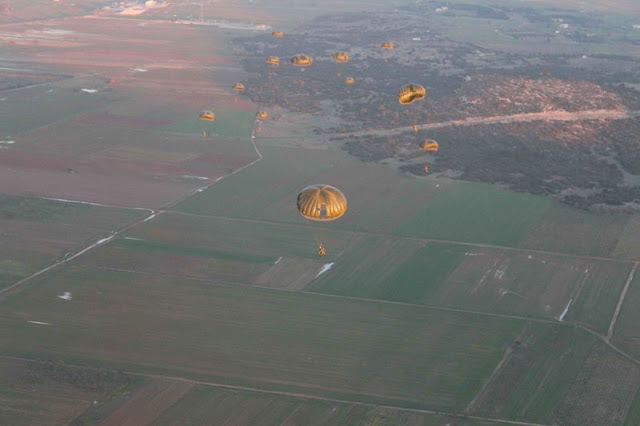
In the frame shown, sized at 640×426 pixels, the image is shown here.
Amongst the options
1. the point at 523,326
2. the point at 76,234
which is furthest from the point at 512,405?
the point at 76,234

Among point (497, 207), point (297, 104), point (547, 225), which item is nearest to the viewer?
point (547, 225)

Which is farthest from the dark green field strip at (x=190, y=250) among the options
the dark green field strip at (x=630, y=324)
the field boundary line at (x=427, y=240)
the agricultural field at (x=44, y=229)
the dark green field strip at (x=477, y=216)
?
the dark green field strip at (x=630, y=324)

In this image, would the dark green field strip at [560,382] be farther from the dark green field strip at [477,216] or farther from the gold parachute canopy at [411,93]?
the gold parachute canopy at [411,93]

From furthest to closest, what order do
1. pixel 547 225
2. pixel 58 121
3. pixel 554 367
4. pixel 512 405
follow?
pixel 58 121 → pixel 547 225 → pixel 554 367 → pixel 512 405

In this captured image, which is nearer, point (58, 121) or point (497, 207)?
point (497, 207)

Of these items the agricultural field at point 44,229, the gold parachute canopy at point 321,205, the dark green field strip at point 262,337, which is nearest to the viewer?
the dark green field strip at point 262,337

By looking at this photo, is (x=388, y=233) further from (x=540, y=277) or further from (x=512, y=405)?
(x=512, y=405)
